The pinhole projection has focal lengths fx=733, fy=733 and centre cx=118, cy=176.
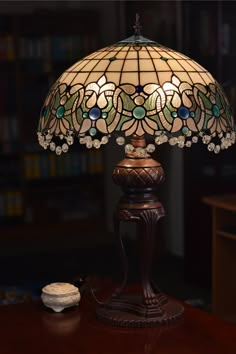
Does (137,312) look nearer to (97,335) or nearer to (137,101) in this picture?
(97,335)

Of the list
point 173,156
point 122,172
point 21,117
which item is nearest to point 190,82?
point 122,172

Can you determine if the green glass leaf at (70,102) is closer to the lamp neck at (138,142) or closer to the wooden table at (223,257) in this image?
the lamp neck at (138,142)

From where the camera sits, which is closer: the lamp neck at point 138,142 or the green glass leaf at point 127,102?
the green glass leaf at point 127,102

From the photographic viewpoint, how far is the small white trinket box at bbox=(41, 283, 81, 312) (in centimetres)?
206

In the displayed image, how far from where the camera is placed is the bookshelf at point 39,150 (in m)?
5.91

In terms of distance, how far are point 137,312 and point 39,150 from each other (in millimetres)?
4249

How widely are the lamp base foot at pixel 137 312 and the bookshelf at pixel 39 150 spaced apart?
4066 mm

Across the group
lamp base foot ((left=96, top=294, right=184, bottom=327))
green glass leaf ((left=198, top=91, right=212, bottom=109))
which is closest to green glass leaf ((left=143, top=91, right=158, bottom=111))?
green glass leaf ((left=198, top=91, right=212, bottom=109))

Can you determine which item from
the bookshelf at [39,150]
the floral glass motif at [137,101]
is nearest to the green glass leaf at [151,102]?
the floral glass motif at [137,101]

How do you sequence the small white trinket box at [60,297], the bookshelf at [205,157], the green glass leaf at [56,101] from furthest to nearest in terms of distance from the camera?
the bookshelf at [205,157], the small white trinket box at [60,297], the green glass leaf at [56,101]

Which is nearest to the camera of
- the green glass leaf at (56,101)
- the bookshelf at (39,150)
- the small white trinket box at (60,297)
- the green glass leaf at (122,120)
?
the green glass leaf at (122,120)

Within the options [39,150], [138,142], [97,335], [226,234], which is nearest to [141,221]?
[138,142]

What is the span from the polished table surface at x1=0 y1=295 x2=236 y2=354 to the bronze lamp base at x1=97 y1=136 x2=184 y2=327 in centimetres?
3

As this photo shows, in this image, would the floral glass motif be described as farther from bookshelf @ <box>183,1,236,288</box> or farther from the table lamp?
bookshelf @ <box>183,1,236,288</box>
